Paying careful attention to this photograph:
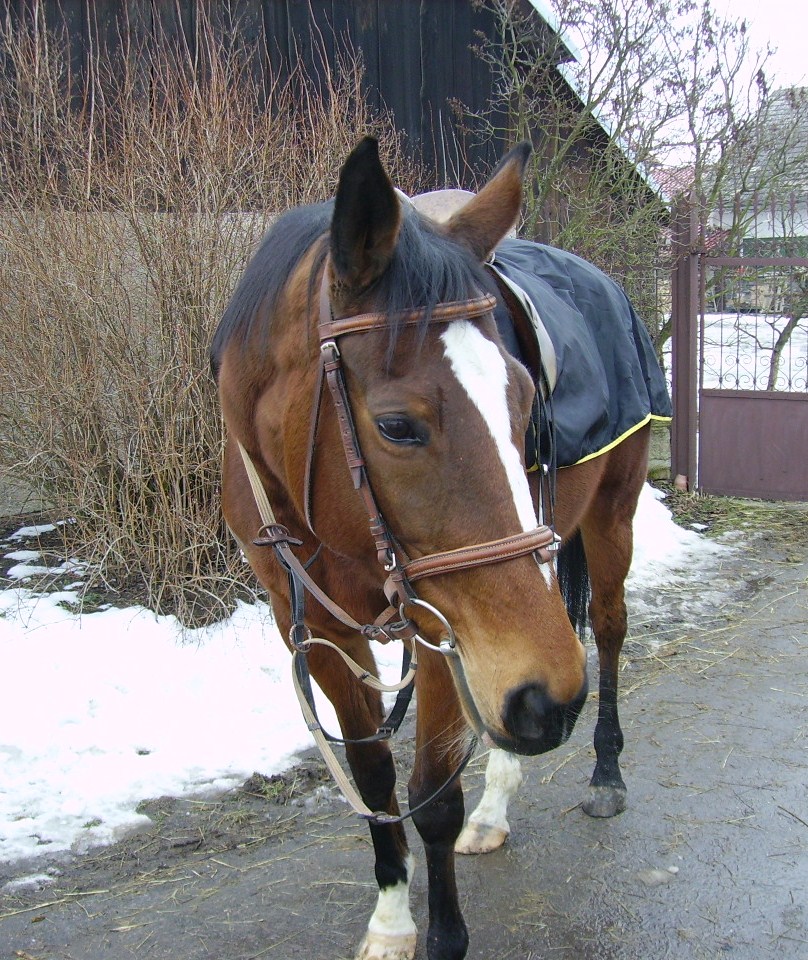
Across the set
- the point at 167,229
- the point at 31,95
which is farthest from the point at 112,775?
the point at 31,95

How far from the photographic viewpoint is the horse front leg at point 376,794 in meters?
2.44

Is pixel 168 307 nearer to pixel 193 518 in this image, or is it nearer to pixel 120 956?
pixel 193 518

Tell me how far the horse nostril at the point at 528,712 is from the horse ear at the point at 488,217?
91 centimetres

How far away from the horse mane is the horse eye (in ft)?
0.44

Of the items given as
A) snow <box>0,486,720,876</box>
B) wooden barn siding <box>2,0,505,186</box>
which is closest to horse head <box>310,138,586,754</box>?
snow <box>0,486,720,876</box>

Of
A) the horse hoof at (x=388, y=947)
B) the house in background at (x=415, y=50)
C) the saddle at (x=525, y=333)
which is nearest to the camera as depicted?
the saddle at (x=525, y=333)

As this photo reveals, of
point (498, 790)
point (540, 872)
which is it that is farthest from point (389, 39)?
point (540, 872)

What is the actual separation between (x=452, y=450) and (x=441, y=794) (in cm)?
116

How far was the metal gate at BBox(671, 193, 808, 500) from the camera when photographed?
7207mm

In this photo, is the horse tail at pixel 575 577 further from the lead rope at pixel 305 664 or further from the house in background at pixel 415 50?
the house in background at pixel 415 50

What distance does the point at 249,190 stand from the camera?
15.8 ft

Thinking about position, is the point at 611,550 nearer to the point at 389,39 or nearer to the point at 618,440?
the point at 618,440

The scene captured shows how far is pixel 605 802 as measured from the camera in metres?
3.14

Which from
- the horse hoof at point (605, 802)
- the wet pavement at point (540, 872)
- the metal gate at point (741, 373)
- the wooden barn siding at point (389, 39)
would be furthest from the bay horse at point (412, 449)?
the metal gate at point (741, 373)
